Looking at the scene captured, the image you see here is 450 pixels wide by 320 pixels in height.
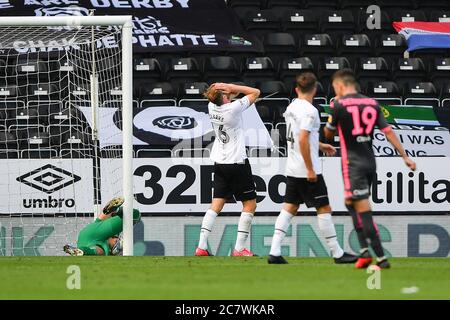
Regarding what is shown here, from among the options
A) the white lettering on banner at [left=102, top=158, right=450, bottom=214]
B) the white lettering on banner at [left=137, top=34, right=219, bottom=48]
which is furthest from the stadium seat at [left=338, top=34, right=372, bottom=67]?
the white lettering on banner at [left=102, top=158, right=450, bottom=214]

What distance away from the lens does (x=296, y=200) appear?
505 inches

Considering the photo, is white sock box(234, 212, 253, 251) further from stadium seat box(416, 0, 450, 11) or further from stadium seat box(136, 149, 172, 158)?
stadium seat box(416, 0, 450, 11)

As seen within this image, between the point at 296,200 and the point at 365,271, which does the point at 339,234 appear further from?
the point at 365,271

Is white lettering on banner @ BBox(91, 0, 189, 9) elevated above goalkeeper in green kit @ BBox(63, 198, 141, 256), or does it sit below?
above

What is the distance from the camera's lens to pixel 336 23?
23.3m

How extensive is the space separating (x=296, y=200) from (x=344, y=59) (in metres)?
9.62

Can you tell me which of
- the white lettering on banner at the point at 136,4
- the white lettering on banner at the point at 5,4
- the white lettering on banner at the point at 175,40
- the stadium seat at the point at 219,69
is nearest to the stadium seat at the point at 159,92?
the stadium seat at the point at 219,69

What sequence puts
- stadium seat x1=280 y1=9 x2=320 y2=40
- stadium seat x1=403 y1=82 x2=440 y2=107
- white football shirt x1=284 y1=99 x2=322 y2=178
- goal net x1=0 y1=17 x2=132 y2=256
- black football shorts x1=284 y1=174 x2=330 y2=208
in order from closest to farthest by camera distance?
white football shirt x1=284 y1=99 x2=322 y2=178 → black football shorts x1=284 y1=174 x2=330 y2=208 → goal net x1=0 y1=17 x2=132 y2=256 → stadium seat x1=403 y1=82 x2=440 y2=107 → stadium seat x1=280 y1=9 x2=320 y2=40

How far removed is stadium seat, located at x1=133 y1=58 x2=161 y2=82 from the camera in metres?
21.6

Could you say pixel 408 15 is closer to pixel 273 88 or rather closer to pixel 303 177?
pixel 273 88

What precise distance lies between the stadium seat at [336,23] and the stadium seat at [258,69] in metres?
1.91

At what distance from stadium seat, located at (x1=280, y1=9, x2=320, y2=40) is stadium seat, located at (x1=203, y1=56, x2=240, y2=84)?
1.97m

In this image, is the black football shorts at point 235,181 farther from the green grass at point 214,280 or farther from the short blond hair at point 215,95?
the green grass at point 214,280
